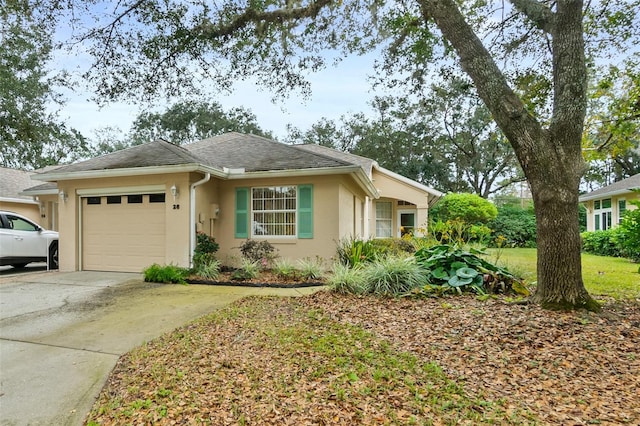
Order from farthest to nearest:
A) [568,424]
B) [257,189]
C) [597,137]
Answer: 1. [257,189]
2. [597,137]
3. [568,424]

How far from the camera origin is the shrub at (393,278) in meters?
6.27

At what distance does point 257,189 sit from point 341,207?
2.42 metres

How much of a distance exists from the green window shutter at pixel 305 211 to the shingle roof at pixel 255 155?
2.25 feet

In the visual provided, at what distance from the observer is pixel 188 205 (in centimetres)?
893

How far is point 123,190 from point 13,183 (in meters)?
9.74

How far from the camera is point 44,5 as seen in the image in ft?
21.6

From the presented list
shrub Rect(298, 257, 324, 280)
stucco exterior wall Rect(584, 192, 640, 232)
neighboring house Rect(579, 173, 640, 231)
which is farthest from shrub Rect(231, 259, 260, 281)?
neighboring house Rect(579, 173, 640, 231)

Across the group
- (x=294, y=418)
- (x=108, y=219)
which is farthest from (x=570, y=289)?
(x=108, y=219)

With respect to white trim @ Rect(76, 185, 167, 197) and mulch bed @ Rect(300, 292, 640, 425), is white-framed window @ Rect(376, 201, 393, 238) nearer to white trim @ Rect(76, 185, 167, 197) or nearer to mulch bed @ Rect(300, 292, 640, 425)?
white trim @ Rect(76, 185, 167, 197)

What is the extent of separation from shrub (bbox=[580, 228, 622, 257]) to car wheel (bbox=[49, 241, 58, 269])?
19.5 metres

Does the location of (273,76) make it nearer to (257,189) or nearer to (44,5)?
(257,189)

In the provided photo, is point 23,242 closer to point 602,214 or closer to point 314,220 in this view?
point 314,220

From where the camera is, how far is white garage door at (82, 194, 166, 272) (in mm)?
9406

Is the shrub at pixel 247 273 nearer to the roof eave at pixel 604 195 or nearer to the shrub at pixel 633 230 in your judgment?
the shrub at pixel 633 230
